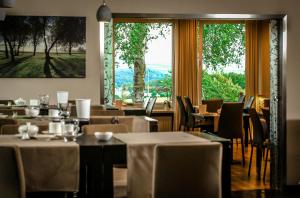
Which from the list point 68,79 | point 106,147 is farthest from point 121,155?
point 68,79

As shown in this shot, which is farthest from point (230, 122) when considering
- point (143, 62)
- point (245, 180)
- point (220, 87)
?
point (143, 62)

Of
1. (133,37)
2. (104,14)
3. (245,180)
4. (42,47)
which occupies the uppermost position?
(133,37)

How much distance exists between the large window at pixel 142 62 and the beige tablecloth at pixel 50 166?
973cm

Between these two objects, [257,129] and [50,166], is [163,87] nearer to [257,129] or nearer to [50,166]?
[257,129]

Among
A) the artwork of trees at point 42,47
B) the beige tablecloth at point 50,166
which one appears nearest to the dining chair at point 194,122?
the artwork of trees at point 42,47

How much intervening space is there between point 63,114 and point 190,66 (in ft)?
25.8

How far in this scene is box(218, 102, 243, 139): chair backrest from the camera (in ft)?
30.4

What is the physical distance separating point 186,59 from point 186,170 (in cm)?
1005

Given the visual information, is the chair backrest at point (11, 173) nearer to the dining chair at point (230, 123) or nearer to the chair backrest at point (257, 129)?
the chair backrest at point (257, 129)

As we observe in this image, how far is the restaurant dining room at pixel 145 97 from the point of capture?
138 inches

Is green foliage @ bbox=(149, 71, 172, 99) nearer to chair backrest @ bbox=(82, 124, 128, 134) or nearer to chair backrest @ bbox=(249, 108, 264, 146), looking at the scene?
chair backrest @ bbox=(249, 108, 264, 146)

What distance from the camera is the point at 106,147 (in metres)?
3.59

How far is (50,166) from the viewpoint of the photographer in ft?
11.5

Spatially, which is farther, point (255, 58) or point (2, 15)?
point (255, 58)
